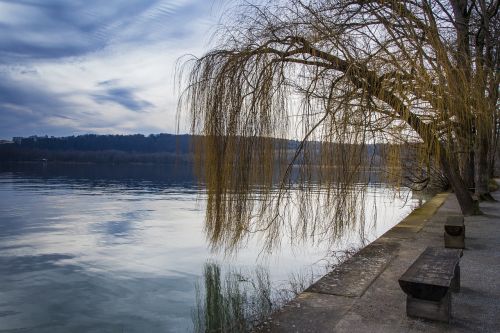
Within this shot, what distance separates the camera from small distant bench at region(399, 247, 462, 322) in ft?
9.96

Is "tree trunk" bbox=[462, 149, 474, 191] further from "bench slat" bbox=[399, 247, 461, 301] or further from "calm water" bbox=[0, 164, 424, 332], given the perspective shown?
"bench slat" bbox=[399, 247, 461, 301]

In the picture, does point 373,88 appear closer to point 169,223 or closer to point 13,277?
point 13,277

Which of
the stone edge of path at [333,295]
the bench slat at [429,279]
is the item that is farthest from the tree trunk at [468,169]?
the bench slat at [429,279]

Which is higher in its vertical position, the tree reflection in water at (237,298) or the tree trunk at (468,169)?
the tree trunk at (468,169)

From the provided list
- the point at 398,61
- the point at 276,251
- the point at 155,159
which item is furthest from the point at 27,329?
the point at 155,159

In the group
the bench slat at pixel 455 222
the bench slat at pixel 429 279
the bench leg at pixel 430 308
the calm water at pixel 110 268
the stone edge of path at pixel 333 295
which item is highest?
the bench slat at pixel 455 222

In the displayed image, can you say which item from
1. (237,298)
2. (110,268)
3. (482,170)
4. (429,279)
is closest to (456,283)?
(429,279)

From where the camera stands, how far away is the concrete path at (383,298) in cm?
318

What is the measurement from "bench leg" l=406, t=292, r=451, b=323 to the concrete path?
0.05 meters

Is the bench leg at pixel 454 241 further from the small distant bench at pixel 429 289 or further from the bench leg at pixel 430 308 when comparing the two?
the bench leg at pixel 430 308

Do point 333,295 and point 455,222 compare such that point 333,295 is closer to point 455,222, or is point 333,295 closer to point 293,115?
point 293,115

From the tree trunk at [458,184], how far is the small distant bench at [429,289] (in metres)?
4.56

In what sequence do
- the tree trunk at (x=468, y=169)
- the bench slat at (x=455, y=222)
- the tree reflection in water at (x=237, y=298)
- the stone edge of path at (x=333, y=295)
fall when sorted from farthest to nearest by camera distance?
the tree trunk at (x=468, y=169) < the bench slat at (x=455, y=222) < the tree reflection in water at (x=237, y=298) < the stone edge of path at (x=333, y=295)

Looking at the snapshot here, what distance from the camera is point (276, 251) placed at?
28.5ft
